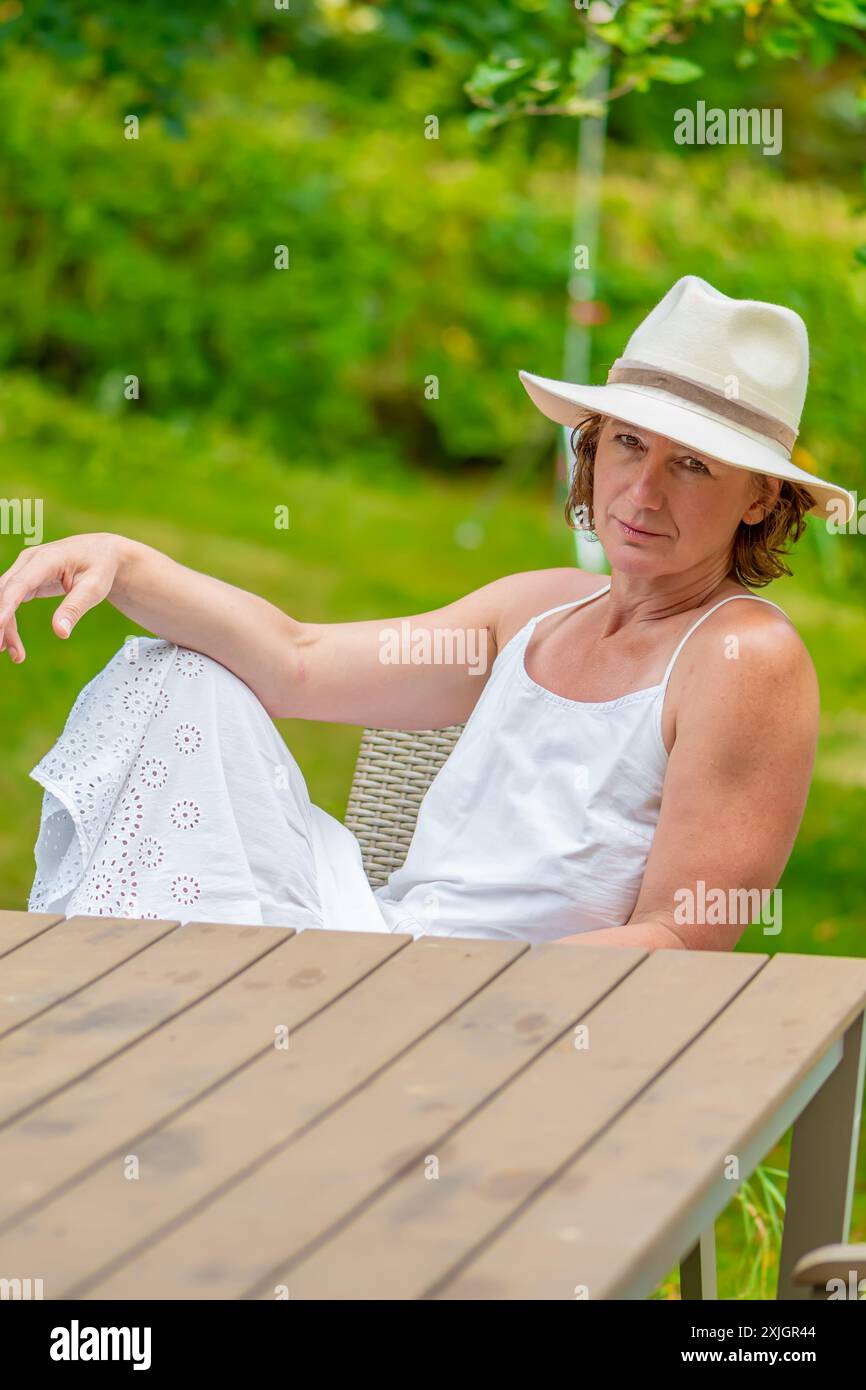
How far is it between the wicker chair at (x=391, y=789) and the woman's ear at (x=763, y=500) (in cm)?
68

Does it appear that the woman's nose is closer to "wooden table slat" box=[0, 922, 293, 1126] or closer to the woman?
the woman

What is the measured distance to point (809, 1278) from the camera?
160 centimetres

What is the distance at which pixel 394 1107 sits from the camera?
1548mm

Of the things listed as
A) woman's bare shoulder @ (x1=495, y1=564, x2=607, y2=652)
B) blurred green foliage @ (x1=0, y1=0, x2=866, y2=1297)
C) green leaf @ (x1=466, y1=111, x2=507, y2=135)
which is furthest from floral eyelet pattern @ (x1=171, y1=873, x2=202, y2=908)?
blurred green foliage @ (x1=0, y1=0, x2=866, y2=1297)

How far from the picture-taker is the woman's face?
237 centimetres

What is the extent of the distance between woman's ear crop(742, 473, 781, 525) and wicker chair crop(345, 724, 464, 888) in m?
0.68

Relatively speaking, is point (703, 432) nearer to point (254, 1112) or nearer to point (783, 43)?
point (254, 1112)

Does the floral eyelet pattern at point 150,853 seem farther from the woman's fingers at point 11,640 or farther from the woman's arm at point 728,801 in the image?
the woman's arm at point 728,801

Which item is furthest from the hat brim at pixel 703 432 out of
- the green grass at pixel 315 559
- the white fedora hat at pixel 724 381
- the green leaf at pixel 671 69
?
the green grass at pixel 315 559

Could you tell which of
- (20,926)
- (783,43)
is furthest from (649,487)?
(783,43)

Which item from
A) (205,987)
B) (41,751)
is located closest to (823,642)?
(41,751)

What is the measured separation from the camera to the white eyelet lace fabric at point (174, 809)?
2.34 metres

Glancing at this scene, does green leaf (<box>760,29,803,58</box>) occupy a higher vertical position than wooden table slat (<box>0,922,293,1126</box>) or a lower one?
higher

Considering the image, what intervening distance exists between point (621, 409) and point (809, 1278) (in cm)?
119
